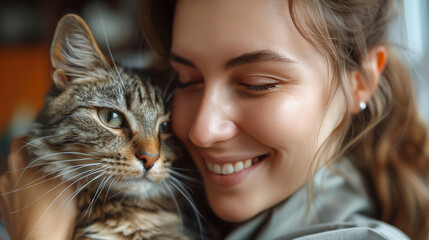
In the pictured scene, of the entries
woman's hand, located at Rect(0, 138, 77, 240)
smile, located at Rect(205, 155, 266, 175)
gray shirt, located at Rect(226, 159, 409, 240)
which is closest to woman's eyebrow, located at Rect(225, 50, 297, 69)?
smile, located at Rect(205, 155, 266, 175)

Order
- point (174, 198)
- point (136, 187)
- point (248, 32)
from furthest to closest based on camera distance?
point (174, 198), point (136, 187), point (248, 32)

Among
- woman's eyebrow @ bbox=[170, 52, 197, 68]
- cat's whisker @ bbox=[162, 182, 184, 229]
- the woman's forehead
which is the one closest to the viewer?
the woman's forehead

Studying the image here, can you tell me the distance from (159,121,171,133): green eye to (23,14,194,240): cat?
52mm

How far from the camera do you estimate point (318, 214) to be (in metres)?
1.03

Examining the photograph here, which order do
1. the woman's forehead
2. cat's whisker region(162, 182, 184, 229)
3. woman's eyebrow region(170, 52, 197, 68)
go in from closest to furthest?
the woman's forehead → woman's eyebrow region(170, 52, 197, 68) → cat's whisker region(162, 182, 184, 229)

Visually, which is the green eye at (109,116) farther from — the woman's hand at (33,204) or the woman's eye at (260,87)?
the woman's eye at (260,87)

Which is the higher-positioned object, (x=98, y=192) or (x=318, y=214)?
(x=98, y=192)

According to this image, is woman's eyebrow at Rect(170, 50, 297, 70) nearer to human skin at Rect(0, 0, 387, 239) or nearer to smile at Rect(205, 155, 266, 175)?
human skin at Rect(0, 0, 387, 239)

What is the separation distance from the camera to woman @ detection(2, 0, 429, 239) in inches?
31.8

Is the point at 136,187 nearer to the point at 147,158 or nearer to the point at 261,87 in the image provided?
the point at 147,158

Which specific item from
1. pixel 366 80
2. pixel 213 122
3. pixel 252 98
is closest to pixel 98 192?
pixel 213 122

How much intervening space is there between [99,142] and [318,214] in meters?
0.68

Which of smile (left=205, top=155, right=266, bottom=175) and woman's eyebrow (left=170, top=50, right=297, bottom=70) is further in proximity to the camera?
smile (left=205, top=155, right=266, bottom=175)

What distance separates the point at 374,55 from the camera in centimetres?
104
